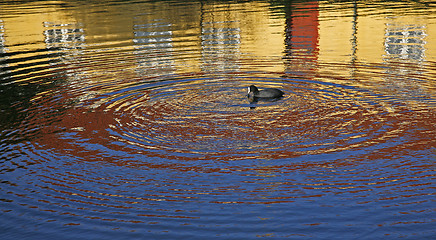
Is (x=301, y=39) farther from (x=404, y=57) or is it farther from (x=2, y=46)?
(x=2, y=46)

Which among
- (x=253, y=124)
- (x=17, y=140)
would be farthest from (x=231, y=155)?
(x=17, y=140)

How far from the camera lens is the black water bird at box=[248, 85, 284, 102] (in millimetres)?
12859

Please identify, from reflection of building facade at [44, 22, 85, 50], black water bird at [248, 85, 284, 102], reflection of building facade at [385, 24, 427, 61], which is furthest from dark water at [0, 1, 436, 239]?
reflection of building facade at [44, 22, 85, 50]

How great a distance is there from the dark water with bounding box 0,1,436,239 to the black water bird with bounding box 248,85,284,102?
7.6 inches

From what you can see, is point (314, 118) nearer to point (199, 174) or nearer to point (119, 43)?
point (199, 174)

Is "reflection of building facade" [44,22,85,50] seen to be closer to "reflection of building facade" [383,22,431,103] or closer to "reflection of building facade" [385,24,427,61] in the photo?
"reflection of building facade" [385,24,427,61]

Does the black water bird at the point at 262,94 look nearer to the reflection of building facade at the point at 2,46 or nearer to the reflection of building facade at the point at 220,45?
the reflection of building facade at the point at 220,45

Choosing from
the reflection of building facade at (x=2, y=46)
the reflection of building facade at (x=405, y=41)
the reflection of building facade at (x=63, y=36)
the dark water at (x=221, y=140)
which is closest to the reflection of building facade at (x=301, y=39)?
the dark water at (x=221, y=140)

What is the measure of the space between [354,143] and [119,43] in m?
14.3

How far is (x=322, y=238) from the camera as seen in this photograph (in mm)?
7242

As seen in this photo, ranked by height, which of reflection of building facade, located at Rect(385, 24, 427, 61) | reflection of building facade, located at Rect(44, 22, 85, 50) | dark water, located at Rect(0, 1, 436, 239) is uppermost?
reflection of building facade, located at Rect(44, 22, 85, 50)

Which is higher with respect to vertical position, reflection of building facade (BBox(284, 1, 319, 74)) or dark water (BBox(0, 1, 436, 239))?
reflection of building facade (BBox(284, 1, 319, 74))

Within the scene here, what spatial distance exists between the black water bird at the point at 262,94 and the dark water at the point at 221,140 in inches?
7.6

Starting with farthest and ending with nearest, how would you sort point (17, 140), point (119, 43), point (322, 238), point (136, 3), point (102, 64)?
point (136, 3) < point (119, 43) < point (102, 64) < point (17, 140) < point (322, 238)
